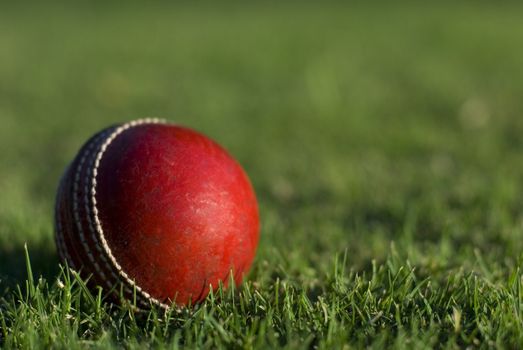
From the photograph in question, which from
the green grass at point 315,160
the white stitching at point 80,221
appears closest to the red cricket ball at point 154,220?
the white stitching at point 80,221

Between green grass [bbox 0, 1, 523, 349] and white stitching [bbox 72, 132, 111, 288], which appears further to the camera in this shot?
white stitching [bbox 72, 132, 111, 288]

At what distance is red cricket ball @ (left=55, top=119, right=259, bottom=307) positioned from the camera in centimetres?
301

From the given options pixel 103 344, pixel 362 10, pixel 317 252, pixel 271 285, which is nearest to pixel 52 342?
pixel 103 344

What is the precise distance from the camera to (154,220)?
3004 millimetres

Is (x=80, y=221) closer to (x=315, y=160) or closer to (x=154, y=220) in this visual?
(x=154, y=220)

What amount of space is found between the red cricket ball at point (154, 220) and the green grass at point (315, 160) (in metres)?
0.12

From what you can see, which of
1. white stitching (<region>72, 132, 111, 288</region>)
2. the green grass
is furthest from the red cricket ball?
the green grass

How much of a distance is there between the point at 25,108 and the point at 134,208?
5.43m

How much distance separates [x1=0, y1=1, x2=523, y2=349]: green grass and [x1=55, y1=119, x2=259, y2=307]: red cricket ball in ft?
0.40

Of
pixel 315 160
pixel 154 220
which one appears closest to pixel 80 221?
pixel 154 220

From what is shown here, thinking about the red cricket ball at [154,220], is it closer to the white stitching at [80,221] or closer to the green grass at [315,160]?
the white stitching at [80,221]

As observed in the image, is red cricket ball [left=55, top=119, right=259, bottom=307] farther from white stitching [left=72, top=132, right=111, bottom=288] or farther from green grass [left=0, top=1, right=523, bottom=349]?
green grass [left=0, top=1, right=523, bottom=349]

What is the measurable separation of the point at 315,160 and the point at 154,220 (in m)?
3.23

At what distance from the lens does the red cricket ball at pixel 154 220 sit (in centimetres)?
301
